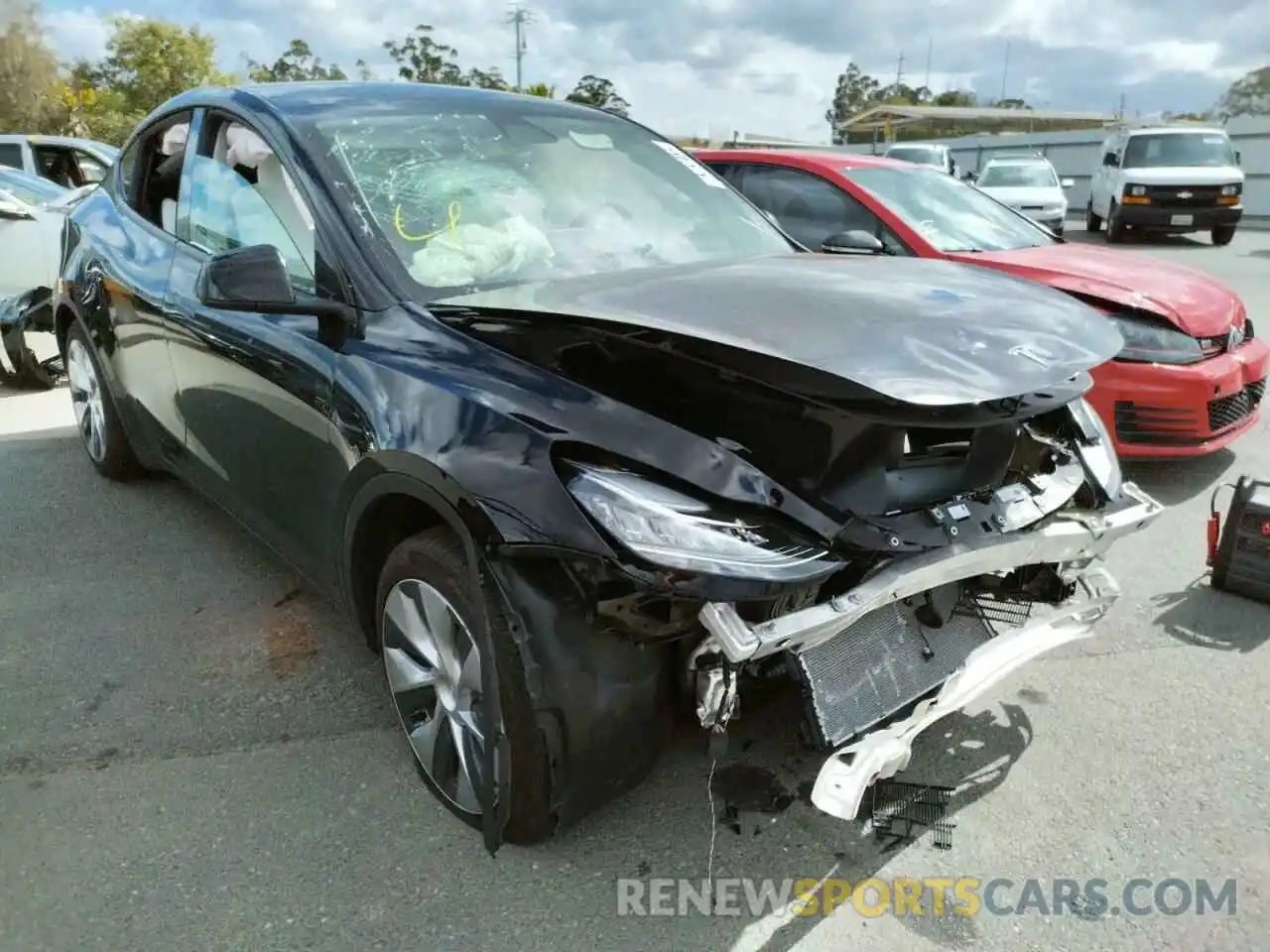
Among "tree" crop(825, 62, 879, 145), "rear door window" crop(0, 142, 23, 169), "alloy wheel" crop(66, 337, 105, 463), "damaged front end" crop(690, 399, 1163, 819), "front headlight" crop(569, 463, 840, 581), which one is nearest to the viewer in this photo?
"front headlight" crop(569, 463, 840, 581)

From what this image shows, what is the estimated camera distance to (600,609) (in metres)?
2.00

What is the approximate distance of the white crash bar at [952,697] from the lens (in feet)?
6.66

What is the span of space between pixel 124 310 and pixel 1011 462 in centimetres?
354

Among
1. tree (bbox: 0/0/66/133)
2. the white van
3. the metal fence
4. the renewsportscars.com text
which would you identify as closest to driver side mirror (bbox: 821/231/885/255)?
the renewsportscars.com text

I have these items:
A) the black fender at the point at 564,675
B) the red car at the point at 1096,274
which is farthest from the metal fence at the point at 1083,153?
the black fender at the point at 564,675

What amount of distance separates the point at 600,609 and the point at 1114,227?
17927mm

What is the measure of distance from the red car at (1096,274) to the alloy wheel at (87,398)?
11.9 feet

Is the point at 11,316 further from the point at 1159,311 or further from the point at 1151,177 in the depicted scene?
the point at 1151,177

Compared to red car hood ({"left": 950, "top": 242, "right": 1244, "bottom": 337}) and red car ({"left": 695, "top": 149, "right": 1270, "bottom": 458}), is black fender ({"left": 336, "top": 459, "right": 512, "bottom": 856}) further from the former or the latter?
red car hood ({"left": 950, "top": 242, "right": 1244, "bottom": 337})

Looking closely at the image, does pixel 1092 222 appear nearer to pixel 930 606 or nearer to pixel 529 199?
pixel 529 199

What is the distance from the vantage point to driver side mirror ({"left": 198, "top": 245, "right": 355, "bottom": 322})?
2516 mm

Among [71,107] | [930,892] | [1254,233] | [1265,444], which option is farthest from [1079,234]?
[71,107]

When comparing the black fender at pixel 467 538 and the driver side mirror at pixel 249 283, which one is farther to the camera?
the driver side mirror at pixel 249 283

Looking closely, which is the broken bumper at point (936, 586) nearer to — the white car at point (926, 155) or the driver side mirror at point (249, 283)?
the driver side mirror at point (249, 283)
